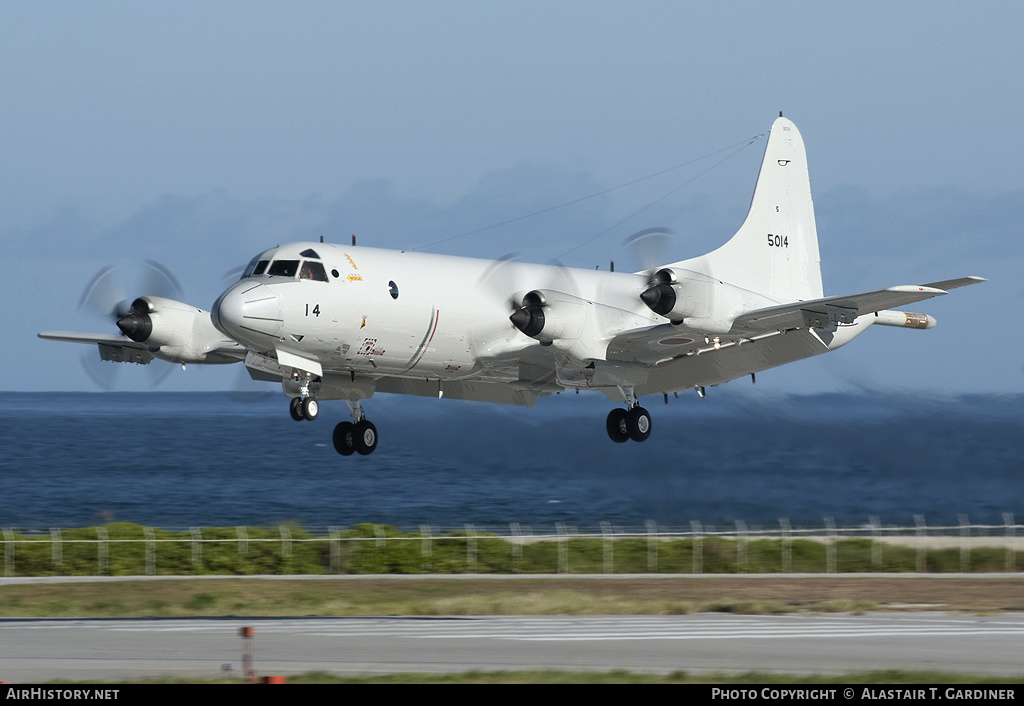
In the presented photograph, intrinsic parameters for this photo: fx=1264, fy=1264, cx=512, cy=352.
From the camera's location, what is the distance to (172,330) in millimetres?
28469

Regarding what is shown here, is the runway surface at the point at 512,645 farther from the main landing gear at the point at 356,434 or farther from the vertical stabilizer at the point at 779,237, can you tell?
the vertical stabilizer at the point at 779,237

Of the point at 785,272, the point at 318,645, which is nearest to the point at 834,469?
the point at 785,272

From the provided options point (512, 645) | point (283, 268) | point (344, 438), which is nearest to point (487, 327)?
point (344, 438)

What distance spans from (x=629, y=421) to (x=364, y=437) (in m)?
6.24

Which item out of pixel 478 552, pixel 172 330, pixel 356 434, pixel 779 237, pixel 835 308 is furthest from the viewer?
pixel 478 552

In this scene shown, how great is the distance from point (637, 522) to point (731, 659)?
28.6 meters

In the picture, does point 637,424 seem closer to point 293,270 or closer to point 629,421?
point 629,421

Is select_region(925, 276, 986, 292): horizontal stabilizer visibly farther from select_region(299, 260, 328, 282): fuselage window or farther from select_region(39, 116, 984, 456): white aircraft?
select_region(299, 260, 328, 282): fuselage window

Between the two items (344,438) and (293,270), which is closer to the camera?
(293,270)

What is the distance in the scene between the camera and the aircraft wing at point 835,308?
2452cm

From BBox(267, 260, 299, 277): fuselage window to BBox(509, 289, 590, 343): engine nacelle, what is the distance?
4.88m

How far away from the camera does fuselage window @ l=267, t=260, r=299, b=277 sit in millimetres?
Answer: 25186

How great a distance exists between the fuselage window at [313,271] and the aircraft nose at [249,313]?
83 centimetres

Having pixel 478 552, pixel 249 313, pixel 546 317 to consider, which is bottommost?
pixel 478 552
